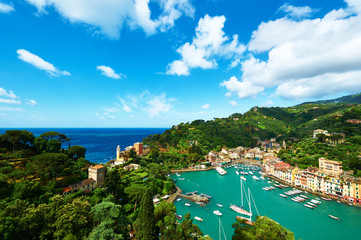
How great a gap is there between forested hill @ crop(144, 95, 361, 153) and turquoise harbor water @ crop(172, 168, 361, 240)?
32.9 m

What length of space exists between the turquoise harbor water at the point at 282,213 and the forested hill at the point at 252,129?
3295 cm

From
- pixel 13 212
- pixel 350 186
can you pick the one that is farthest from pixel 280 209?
pixel 13 212

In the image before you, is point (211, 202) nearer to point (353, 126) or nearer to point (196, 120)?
point (353, 126)

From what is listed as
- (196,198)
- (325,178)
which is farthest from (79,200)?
(325,178)

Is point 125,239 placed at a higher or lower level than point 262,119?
lower

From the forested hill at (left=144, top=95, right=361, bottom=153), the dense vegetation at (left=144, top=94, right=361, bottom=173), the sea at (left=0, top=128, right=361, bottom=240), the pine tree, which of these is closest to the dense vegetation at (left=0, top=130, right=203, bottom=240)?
the pine tree

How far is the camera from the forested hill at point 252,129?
204 ft

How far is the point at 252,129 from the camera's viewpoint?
101m

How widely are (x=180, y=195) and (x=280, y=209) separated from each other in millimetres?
18532

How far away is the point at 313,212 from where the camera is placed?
25.0 metres

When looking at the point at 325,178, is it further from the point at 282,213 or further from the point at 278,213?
the point at 278,213

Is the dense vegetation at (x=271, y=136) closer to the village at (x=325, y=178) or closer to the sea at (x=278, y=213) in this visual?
the village at (x=325, y=178)

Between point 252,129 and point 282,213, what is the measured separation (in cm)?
8434

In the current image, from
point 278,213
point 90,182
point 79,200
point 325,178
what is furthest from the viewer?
point 325,178
